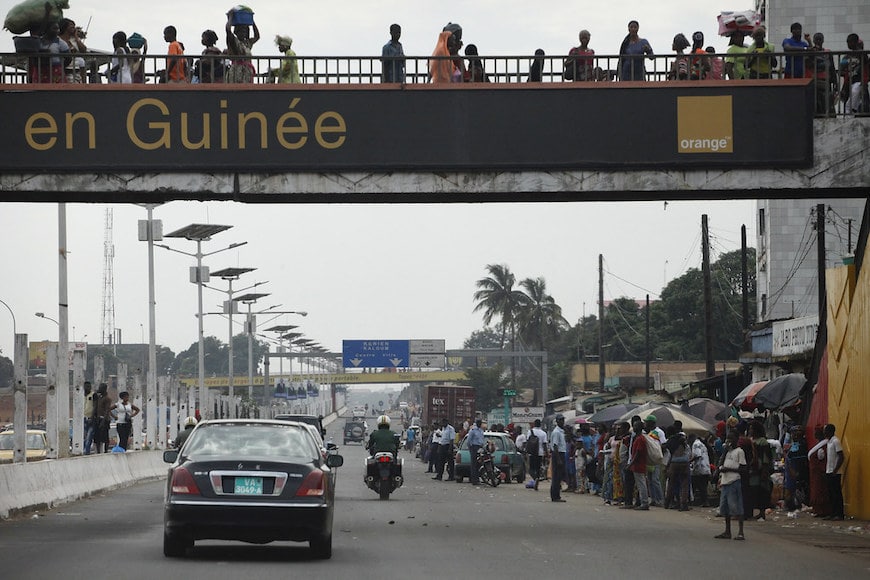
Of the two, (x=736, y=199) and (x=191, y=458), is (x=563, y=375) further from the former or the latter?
(x=191, y=458)

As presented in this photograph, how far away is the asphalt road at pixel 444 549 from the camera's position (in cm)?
1368

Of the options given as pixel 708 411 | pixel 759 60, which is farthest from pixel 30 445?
pixel 759 60

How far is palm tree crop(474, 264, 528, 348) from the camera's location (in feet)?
433

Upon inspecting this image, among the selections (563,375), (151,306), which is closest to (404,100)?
(151,306)

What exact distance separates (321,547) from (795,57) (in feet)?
38.6

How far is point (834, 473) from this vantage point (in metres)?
22.8

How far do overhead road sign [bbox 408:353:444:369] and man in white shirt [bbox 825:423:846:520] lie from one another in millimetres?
72966

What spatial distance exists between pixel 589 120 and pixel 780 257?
49627 mm

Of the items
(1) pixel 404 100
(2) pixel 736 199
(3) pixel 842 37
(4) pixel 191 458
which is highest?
(3) pixel 842 37

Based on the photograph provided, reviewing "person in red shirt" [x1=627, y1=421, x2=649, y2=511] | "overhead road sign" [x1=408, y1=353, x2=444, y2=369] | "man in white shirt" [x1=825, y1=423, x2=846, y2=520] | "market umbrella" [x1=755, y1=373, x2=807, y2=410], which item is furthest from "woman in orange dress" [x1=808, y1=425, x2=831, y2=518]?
"overhead road sign" [x1=408, y1=353, x2=444, y2=369]

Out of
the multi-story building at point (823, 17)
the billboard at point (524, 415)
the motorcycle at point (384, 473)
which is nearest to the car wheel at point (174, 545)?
the motorcycle at point (384, 473)

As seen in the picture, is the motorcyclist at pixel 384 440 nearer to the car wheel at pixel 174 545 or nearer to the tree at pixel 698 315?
the car wheel at pixel 174 545

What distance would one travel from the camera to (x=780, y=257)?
6912 cm

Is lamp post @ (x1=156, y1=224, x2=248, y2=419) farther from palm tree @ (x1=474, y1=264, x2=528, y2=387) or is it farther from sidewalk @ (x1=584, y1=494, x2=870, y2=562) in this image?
palm tree @ (x1=474, y1=264, x2=528, y2=387)
